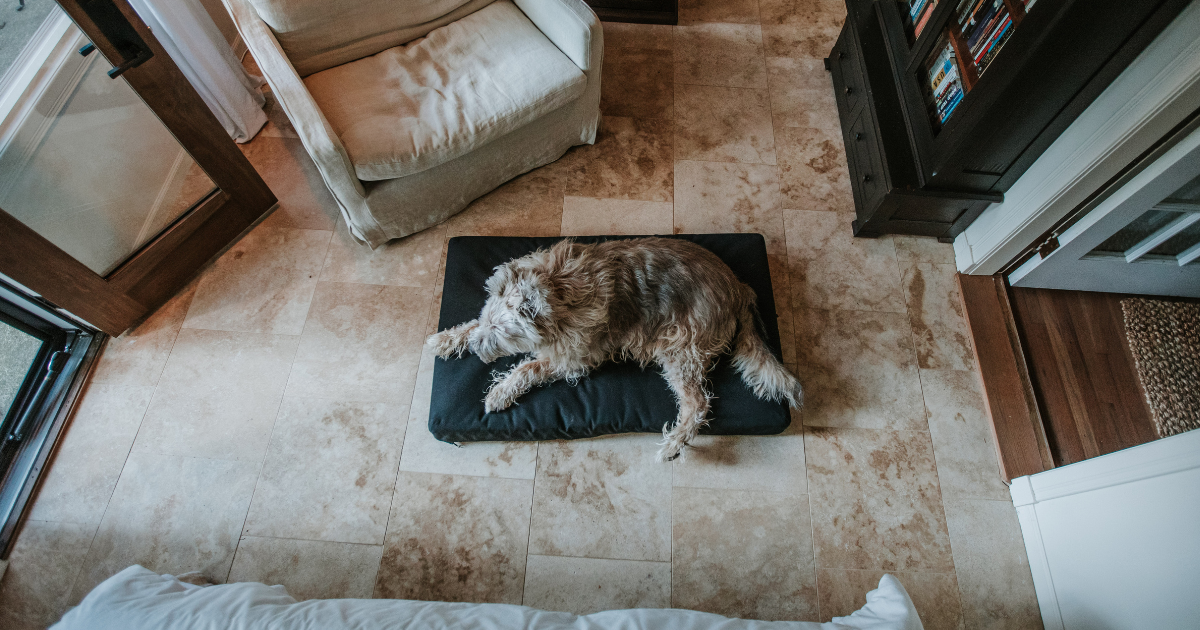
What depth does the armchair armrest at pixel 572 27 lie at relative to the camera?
→ 87.7 inches

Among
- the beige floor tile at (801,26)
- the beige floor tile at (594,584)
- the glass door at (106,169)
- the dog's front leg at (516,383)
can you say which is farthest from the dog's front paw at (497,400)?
→ the beige floor tile at (801,26)

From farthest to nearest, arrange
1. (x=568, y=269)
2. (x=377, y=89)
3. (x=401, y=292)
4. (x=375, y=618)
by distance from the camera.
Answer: (x=401, y=292) < (x=377, y=89) < (x=568, y=269) < (x=375, y=618)

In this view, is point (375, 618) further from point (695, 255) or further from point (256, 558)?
point (695, 255)

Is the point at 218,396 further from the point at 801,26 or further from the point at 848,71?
the point at 801,26

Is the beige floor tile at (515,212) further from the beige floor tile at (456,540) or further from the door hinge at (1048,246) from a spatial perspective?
the door hinge at (1048,246)

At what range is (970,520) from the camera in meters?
2.07

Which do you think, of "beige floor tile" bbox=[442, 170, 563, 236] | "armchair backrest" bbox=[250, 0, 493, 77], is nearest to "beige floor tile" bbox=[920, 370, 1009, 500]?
"beige floor tile" bbox=[442, 170, 563, 236]

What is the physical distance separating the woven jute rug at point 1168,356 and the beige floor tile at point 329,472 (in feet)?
10.4

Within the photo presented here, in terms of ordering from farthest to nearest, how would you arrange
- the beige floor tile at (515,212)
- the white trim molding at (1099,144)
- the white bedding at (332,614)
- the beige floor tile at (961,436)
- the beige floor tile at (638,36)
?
the beige floor tile at (638,36) → the beige floor tile at (515,212) → the beige floor tile at (961,436) → the white trim molding at (1099,144) → the white bedding at (332,614)

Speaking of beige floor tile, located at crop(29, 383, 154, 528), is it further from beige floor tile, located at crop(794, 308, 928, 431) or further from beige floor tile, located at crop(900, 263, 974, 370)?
beige floor tile, located at crop(900, 263, 974, 370)

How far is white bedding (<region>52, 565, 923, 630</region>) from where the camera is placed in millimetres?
1376

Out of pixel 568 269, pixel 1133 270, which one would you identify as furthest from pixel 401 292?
pixel 1133 270

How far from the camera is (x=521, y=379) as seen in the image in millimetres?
2031

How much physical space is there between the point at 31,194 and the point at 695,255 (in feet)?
7.92
